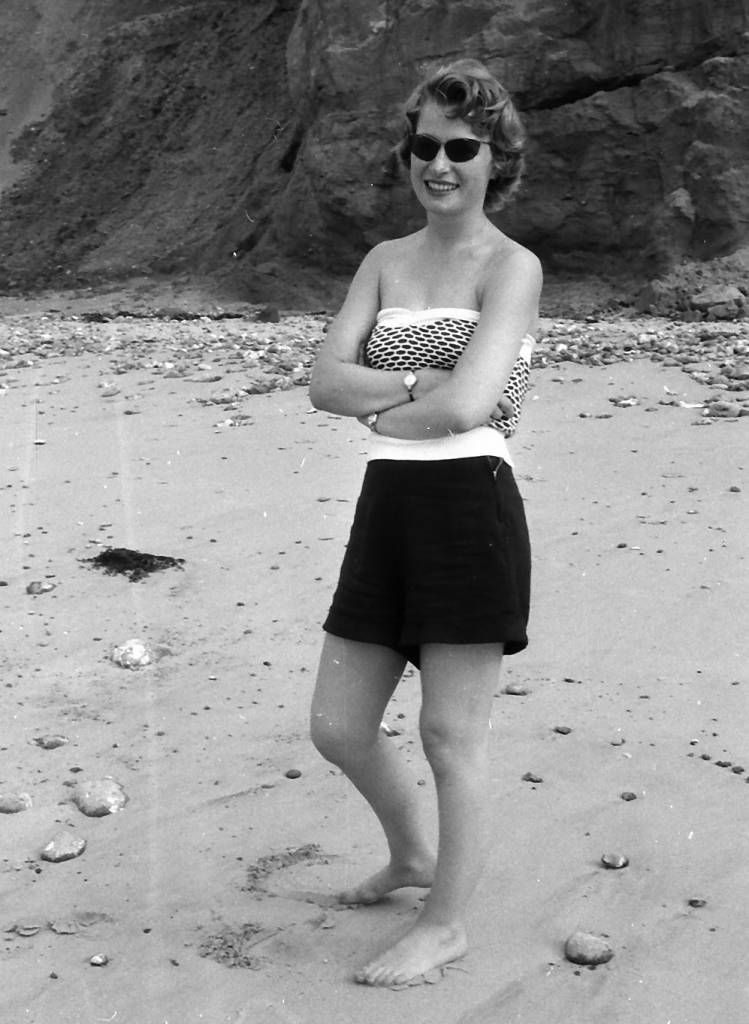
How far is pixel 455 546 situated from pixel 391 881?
87 cm

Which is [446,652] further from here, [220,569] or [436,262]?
[220,569]

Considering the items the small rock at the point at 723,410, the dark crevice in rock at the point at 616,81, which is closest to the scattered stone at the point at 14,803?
the small rock at the point at 723,410

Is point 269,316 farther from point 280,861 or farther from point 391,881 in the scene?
point 391,881

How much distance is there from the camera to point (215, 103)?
19125 millimetres

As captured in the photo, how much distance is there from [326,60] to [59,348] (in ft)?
17.6

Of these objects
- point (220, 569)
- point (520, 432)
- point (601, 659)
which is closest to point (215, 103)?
point (520, 432)

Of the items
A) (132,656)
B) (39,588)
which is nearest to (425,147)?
(132,656)

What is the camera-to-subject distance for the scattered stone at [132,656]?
15.0ft

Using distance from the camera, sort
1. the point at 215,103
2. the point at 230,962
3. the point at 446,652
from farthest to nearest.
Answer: the point at 215,103, the point at 230,962, the point at 446,652

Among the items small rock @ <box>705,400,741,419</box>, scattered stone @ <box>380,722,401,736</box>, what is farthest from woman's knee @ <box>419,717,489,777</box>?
small rock @ <box>705,400,741,419</box>

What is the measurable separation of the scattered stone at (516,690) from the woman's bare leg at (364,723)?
1.24 meters

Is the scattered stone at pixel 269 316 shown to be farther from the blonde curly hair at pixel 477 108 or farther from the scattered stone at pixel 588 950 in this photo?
the scattered stone at pixel 588 950

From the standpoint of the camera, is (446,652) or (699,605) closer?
(446,652)

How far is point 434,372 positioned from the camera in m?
2.74
